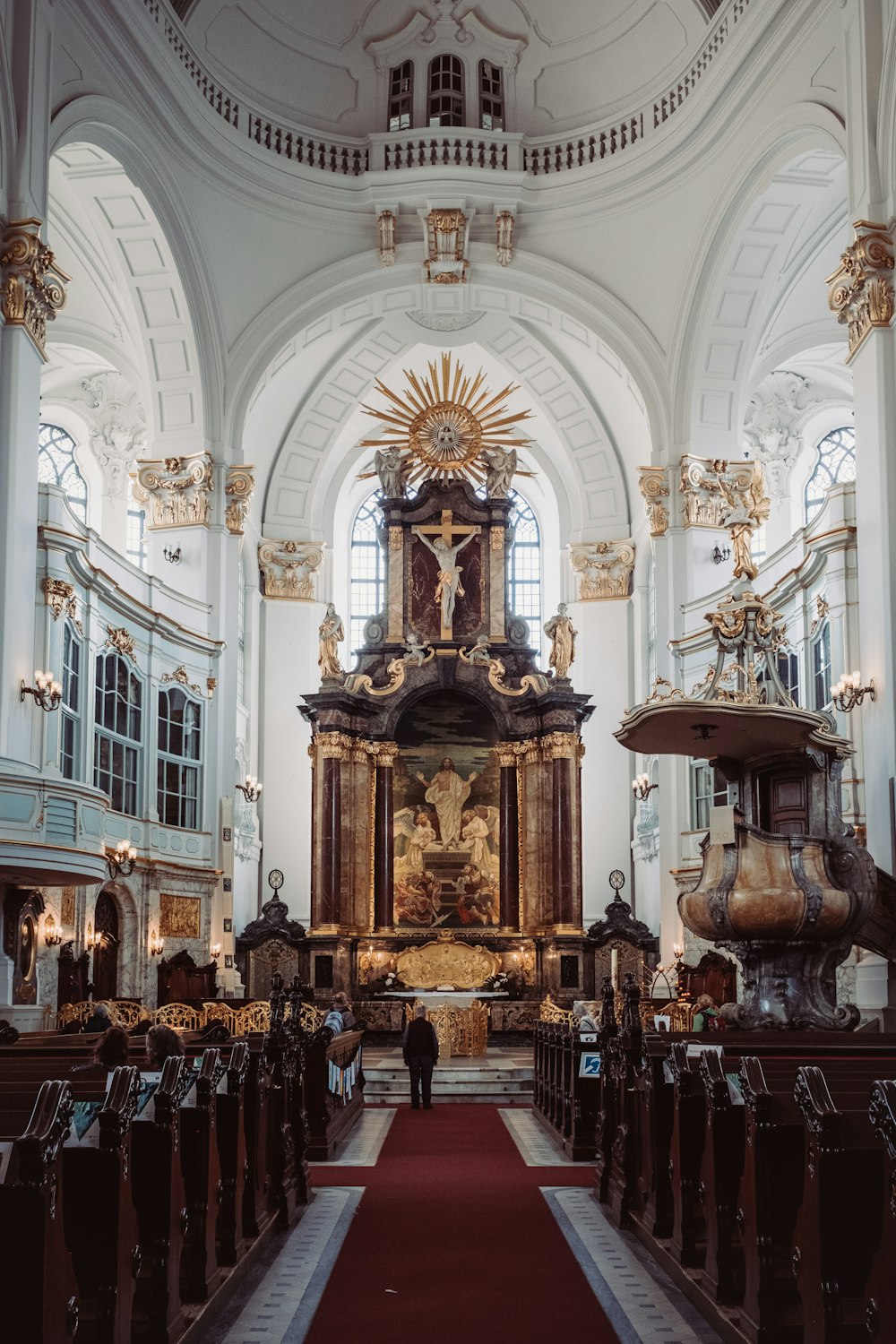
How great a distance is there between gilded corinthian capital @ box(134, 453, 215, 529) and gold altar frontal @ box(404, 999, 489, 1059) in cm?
904

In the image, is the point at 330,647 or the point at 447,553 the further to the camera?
the point at 447,553

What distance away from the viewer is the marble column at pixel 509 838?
25625mm

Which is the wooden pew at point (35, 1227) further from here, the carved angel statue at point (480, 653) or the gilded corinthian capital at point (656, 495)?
the carved angel statue at point (480, 653)

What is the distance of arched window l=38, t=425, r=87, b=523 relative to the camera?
27578 mm

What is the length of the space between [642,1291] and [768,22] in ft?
58.9

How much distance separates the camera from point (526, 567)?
31766 millimetres

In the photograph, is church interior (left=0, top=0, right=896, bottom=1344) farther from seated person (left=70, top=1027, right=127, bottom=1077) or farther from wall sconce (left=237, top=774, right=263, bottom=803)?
wall sconce (left=237, top=774, right=263, bottom=803)

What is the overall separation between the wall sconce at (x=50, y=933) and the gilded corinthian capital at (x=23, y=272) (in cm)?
671

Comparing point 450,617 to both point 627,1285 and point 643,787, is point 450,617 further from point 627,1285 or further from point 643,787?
point 627,1285

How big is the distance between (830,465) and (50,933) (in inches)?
702

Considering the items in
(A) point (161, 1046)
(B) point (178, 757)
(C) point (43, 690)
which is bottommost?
(A) point (161, 1046)

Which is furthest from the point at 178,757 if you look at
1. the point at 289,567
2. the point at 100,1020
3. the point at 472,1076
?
the point at 100,1020

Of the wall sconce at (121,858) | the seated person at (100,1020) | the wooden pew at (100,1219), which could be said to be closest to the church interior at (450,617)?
the wall sconce at (121,858)

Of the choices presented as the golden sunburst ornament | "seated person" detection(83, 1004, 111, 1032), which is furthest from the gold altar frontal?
the golden sunburst ornament
